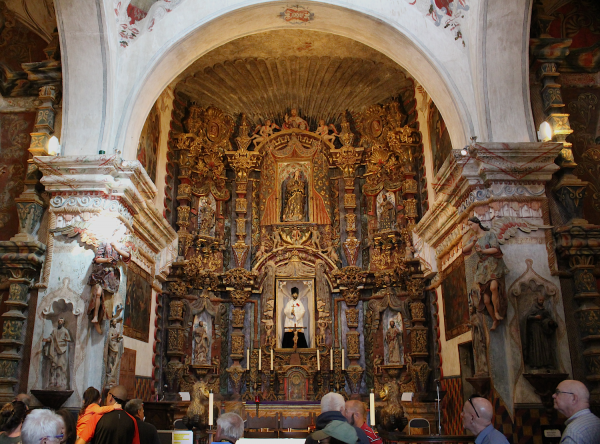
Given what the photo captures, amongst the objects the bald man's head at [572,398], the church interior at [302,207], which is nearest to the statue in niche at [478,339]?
the church interior at [302,207]

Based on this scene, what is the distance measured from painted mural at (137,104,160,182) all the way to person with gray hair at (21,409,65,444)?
8056mm

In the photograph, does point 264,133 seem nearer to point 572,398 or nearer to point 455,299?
point 455,299

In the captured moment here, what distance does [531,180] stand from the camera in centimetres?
884

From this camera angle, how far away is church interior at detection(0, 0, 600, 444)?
8367 millimetres

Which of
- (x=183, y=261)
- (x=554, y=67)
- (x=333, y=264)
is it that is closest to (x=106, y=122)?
(x=183, y=261)

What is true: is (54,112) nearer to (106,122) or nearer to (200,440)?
(106,122)

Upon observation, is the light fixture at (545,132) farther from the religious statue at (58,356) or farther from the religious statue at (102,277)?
the religious statue at (58,356)

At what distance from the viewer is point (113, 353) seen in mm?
8555

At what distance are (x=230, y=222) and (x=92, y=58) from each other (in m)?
5.79

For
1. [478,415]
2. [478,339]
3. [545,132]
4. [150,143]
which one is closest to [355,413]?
[478,415]

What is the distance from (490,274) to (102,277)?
18.8ft

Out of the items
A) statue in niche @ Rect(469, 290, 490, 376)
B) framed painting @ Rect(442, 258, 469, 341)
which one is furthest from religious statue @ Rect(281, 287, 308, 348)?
statue in niche @ Rect(469, 290, 490, 376)

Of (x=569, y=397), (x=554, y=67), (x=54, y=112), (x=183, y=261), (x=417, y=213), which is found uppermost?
(x=554, y=67)

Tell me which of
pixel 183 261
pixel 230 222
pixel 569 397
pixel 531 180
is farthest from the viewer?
pixel 230 222
